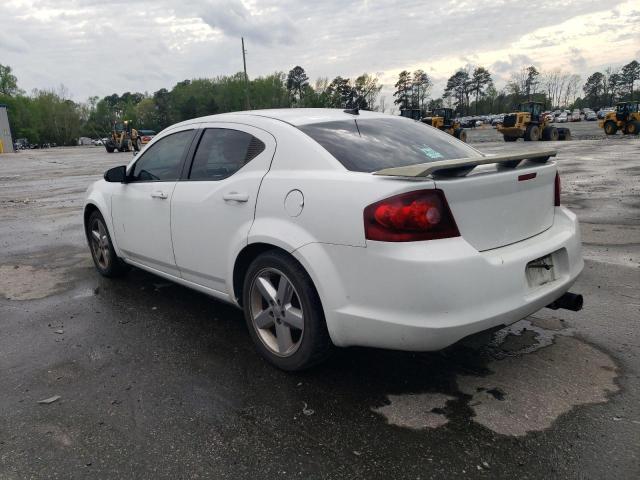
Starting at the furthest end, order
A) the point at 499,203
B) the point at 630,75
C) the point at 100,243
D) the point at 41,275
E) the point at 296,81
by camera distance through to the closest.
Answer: the point at 296,81 → the point at 630,75 → the point at 41,275 → the point at 100,243 → the point at 499,203

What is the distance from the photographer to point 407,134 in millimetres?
3586

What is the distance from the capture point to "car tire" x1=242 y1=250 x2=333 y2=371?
2885 millimetres

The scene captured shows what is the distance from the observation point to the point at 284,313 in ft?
10.0

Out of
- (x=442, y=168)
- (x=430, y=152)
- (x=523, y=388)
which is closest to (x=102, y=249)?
(x=430, y=152)

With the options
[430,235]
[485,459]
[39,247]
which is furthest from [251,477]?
[39,247]

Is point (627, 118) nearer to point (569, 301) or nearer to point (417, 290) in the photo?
point (569, 301)

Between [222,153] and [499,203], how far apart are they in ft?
6.20

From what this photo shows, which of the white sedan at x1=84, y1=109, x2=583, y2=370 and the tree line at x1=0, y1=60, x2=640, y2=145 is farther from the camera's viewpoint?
the tree line at x1=0, y1=60, x2=640, y2=145

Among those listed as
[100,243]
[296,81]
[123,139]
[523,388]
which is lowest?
[523,388]

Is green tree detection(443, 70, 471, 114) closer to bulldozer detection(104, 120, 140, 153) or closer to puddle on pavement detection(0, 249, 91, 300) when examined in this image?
bulldozer detection(104, 120, 140, 153)

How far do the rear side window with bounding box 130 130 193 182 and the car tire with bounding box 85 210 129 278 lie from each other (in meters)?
0.89

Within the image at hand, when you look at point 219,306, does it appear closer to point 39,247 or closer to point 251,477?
point 251,477

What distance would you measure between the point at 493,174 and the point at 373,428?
1.46m

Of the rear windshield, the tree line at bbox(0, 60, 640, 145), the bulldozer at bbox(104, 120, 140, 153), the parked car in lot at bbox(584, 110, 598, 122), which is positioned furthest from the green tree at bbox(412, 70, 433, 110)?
the rear windshield
